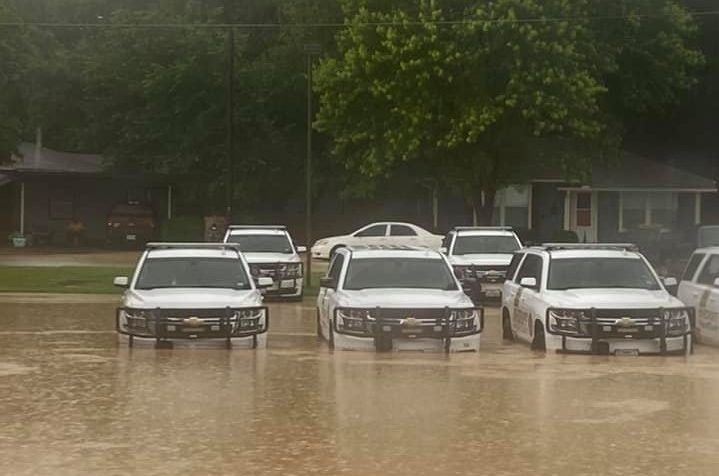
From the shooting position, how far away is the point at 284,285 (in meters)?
32.8

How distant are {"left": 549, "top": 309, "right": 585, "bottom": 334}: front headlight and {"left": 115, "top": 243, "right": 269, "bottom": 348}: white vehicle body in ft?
13.3

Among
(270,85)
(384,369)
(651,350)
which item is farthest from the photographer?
(270,85)

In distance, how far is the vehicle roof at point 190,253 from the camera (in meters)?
22.1

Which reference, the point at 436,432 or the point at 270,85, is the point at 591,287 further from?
the point at 270,85

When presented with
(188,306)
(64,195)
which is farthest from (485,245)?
(64,195)

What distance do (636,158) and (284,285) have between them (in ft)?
105

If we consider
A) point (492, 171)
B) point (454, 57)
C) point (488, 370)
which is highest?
point (454, 57)

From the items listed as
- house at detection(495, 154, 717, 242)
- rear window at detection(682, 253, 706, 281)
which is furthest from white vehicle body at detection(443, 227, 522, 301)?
house at detection(495, 154, 717, 242)

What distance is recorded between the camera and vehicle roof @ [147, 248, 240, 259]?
22125mm

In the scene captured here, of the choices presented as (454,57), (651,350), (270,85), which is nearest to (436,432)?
(651,350)

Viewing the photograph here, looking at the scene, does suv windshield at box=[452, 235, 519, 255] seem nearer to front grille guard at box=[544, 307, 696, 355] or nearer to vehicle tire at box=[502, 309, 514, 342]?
vehicle tire at box=[502, 309, 514, 342]

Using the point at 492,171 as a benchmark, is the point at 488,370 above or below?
below

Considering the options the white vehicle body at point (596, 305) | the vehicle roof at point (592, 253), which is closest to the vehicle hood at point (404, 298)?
the white vehicle body at point (596, 305)

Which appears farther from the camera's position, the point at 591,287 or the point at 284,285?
the point at 284,285
